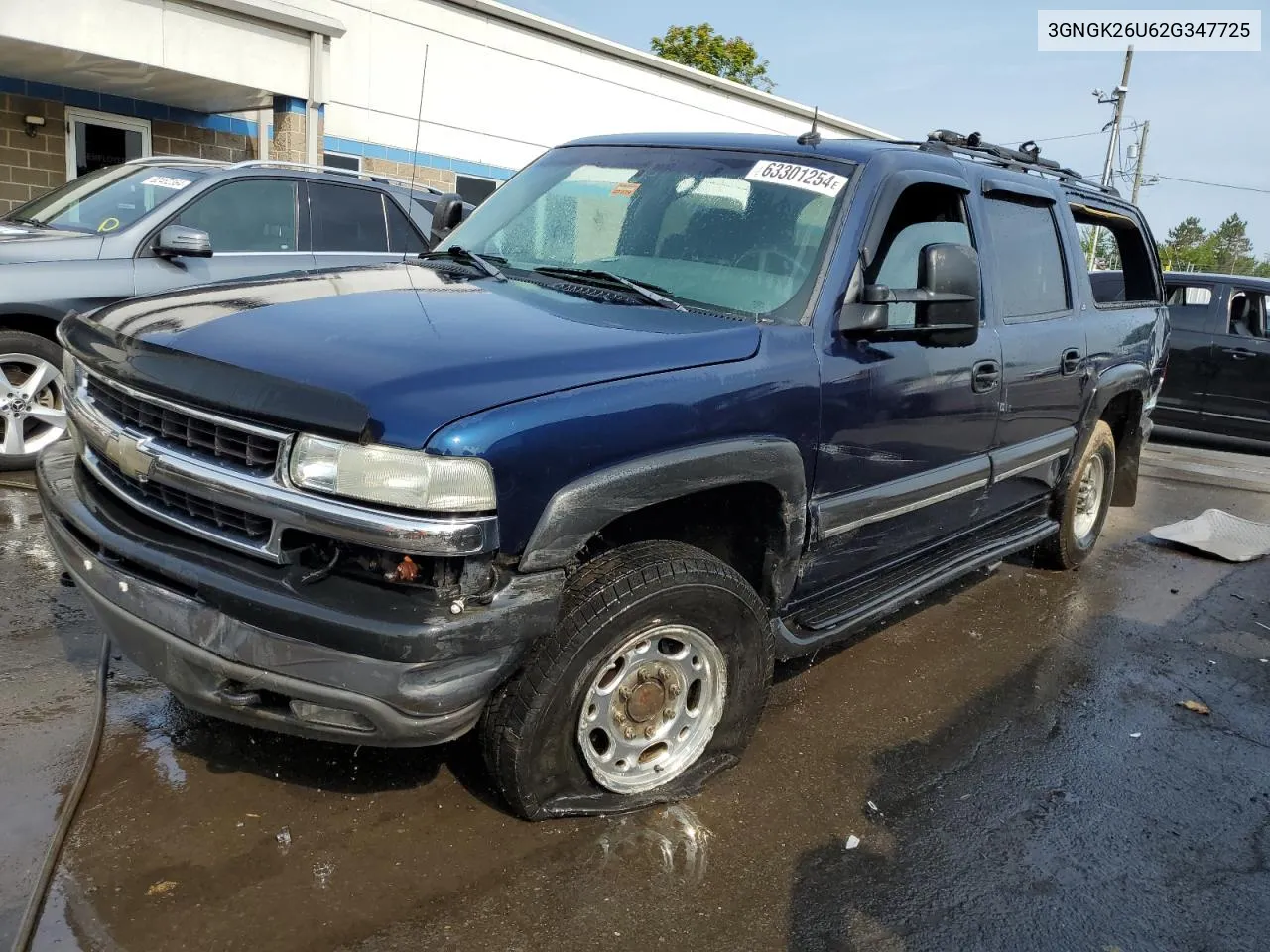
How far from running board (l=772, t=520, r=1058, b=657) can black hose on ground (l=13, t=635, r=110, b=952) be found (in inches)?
80.3

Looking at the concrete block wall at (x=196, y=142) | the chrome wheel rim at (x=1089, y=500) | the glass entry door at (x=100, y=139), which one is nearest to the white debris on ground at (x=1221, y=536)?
the chrome wheel rim at (x=1089, y=500)

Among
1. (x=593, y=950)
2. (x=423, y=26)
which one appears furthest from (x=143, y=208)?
(x=423, y=26)

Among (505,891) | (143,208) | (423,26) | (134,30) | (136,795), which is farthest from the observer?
(423,26)

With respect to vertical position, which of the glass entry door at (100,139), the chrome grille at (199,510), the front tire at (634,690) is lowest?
the front tire at (634,690)

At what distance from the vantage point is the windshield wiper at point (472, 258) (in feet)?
11.5

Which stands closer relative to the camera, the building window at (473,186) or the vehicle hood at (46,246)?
the vehicle hood at (46,246)

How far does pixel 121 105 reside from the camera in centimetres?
1209

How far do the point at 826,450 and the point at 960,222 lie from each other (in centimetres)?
139

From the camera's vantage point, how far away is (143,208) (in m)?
6.12

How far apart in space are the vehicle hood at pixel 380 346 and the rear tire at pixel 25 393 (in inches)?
107

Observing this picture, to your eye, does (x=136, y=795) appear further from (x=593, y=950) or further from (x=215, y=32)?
(x=215, y=32)

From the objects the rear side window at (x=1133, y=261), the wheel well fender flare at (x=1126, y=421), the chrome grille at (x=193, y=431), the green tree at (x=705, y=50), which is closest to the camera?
the chrome grille at (x=193, y=431)

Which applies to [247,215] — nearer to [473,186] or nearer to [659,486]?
[659,486]

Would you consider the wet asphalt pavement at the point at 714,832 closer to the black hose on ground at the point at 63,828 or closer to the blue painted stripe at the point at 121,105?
the black hose on ground at the point at 63,828
